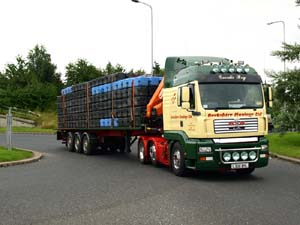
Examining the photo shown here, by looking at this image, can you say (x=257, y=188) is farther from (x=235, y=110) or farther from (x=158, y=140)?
(x=158, y=140)

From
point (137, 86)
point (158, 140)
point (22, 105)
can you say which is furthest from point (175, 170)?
point (22, 105)

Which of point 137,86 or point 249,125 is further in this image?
point 137,86

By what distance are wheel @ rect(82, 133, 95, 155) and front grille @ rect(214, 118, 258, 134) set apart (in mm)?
9307

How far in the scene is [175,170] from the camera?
42.2 feet

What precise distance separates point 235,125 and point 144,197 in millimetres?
3659

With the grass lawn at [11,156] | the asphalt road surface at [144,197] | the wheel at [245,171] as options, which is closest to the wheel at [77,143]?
the grass lawn at [11,156]

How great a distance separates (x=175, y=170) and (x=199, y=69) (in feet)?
9.21

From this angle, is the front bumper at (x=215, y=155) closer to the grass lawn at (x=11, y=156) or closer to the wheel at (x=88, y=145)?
the grass lawn at (x=11, y=156)

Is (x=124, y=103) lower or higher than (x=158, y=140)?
higher

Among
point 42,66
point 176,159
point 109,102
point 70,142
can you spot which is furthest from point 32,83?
point 176,159

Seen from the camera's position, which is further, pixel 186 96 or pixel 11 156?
pixel 11 156

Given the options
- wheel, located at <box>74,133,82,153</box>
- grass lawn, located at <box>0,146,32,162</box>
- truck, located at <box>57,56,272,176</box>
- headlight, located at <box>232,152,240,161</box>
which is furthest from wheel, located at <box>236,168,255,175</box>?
wheel, located at <box>74,133,82,153</box>

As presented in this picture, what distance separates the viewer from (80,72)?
62125mm

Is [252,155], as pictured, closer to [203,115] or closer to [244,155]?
[244,155]
